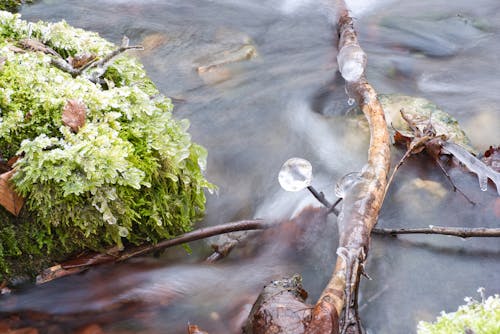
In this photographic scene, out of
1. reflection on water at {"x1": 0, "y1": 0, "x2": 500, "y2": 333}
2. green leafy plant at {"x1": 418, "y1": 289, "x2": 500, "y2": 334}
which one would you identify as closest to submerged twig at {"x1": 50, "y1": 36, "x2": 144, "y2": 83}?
reflection on water at {"x1": 0, "y1": 0, "x2": 500, "y2": 333}

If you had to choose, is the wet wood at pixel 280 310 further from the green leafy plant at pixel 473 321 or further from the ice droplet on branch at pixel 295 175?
the green leafy plant at pixel 473 321

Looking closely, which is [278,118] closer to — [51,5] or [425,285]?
[425,285]

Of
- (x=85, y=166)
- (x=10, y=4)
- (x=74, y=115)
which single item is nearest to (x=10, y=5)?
(x=10, y=4)

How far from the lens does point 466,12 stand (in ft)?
19.0

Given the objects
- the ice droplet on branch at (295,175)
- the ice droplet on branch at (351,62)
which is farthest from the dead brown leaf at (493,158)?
the ice droplet on branch at (295,175)

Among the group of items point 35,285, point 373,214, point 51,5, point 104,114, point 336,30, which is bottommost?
point 35,285

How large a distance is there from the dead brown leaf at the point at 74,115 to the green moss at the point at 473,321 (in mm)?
2112

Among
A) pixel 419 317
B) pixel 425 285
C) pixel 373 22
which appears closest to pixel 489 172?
pixel 425 285

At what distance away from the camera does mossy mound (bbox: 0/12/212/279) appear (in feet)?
8.49

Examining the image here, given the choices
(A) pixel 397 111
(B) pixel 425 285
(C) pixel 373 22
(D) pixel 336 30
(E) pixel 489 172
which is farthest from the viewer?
(C) pixel 373 22

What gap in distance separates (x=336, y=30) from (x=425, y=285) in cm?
333

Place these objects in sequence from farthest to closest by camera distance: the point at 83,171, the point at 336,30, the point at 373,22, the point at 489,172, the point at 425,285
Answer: the point at 373,22
the point at 336,30
the point at 489,172
the point at 425,285
the point at 83,171

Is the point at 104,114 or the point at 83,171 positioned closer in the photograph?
the point at 83,171

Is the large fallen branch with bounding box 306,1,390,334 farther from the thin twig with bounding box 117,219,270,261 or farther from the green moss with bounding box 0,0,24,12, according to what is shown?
the green moss with bounding box 0,0,24,12
